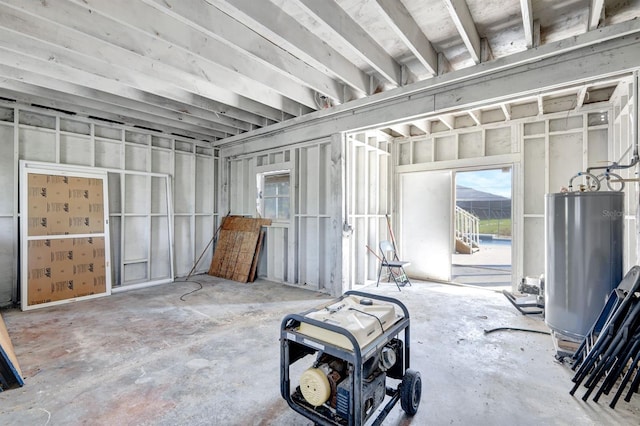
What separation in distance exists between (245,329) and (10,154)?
13.5ft

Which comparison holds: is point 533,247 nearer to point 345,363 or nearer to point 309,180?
point 309,180

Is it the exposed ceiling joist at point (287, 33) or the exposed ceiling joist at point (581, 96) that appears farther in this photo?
the exposed ceiling joist at point (581, 96)

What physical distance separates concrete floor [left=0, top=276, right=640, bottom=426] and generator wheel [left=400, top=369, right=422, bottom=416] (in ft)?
0.25

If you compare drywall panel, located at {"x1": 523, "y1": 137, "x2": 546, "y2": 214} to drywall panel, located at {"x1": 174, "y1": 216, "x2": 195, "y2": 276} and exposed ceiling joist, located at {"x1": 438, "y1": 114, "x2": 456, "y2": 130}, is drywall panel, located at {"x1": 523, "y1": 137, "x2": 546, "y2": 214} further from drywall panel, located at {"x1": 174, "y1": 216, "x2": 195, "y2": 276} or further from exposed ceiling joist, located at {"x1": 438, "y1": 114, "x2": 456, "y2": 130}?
drywall panel, located at {"x1": 174, "y1": 216, "x2": 195, "y2": 276}

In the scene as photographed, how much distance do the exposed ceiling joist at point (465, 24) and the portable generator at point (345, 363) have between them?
2320 mm

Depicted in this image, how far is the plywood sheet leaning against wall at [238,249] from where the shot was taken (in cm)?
559

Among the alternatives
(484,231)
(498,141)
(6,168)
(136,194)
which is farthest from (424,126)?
(484,231)

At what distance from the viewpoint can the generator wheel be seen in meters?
1.81

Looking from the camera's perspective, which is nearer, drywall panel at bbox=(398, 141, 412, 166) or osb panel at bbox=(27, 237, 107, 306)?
osb panel at bbox=(27, 237, 107, 306)

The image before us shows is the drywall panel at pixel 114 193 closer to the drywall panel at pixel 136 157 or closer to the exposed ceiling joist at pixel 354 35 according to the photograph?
the drywall panel at pixel 136 157

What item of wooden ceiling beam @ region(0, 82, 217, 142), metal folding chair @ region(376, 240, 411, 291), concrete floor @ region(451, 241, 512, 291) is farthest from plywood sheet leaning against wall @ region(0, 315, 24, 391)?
concrete floor @ region(451, 241, 512, 291)

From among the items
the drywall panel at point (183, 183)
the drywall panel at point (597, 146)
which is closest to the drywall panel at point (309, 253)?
the drywall panel at point (183, 183)

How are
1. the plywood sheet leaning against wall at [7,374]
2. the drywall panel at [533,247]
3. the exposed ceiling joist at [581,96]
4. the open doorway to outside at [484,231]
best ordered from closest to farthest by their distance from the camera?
the plywood sheet leaning against wall at [7,374]
the exposed ceiling joist at [581,96]
the drywall panel at [533,247]
the open doorway to outside at [484,231]

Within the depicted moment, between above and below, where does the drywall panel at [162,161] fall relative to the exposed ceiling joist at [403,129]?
below
